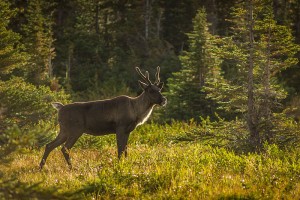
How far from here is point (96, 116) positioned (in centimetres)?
1146

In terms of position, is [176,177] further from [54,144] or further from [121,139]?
[54,144]

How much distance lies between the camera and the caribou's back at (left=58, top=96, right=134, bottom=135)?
11344mm

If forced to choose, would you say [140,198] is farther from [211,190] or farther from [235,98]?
Answer: [235,98]

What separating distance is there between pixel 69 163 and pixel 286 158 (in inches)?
200

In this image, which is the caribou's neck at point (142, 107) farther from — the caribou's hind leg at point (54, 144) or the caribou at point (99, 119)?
the caribou's hind leg at point (54, 144)

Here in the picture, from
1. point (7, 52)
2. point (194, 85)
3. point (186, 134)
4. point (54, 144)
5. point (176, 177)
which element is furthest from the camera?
point (194, 85)

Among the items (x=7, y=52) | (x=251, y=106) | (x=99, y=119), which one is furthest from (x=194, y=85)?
(x=99, y=119)

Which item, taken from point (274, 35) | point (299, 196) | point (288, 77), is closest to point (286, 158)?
point (299, 196)

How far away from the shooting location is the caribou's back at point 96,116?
11.3 m

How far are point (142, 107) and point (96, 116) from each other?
1.31 m

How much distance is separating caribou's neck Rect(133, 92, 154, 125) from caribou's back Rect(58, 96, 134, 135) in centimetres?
22

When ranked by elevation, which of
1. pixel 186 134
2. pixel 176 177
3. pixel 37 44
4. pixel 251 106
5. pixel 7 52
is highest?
pixel 7 52

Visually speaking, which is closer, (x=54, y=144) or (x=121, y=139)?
(x=54, y=144)

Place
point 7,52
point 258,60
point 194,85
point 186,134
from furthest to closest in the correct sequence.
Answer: point 194,85 < point 7,52 < point 258,60 < point 186,134
